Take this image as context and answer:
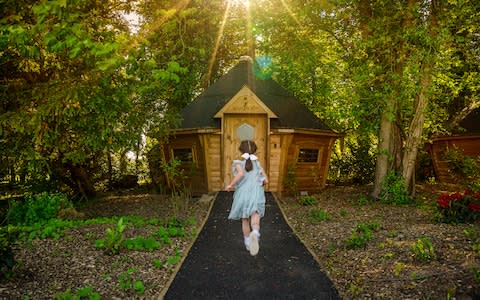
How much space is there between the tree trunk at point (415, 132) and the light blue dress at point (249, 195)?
8047 mm

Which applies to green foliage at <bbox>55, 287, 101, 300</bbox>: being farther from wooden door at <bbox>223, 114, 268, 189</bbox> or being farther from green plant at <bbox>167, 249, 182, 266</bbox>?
wooden door at <bbox>223, 114, 268, 189</bbox>

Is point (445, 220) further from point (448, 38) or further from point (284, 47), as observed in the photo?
point (284, 47)

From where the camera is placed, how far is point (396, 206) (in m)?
13.5

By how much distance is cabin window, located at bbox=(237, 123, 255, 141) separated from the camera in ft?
54.5

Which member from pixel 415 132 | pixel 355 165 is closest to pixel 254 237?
pixel 415 132

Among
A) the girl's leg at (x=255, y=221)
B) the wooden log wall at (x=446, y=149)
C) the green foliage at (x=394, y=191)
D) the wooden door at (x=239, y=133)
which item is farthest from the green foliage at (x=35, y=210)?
the wooden log wall at (x=446, y=149)

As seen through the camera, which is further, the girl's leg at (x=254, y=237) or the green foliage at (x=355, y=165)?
the green foliage at (x=355, y=165)

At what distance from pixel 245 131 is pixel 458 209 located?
882 cm

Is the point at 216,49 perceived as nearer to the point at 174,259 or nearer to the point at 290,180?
the point at 290,180

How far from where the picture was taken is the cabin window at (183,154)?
58.2 feet

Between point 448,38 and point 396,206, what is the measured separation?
5252mm

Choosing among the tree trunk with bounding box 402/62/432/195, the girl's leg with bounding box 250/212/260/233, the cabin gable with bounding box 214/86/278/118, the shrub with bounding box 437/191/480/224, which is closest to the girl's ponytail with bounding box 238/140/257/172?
the girl's leg with bounding box 250/212/260/233

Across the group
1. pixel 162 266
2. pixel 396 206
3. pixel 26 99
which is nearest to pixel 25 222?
pixel 26 99

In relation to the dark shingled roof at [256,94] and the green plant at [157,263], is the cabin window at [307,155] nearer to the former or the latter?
the dark shingled roof at [256,94]
